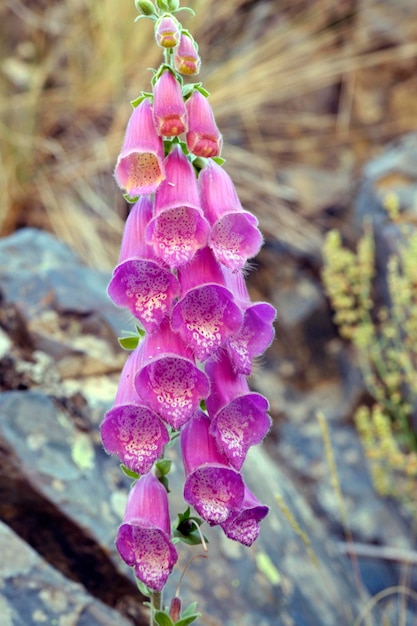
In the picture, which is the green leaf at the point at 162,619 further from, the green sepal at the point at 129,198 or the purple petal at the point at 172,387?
the green sepal at the point at 129,198

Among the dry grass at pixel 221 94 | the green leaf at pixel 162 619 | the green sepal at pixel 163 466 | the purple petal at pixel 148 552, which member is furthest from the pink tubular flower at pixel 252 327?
the dry grass at pixel 221 94

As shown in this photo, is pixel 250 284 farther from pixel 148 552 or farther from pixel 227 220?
pixel 148 552

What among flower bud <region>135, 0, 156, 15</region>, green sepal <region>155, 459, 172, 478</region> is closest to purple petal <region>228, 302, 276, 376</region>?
green sepal <region>155, 459, 172, 478</region>

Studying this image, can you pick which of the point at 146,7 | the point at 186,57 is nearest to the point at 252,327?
the point at 186,57

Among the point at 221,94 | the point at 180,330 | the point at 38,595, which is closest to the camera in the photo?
the point at 180,330

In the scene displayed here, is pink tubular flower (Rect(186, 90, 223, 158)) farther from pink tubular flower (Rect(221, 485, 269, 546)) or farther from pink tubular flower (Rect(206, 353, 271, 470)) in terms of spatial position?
→ pink tubular flower (Rect(221, 485, 269, 546))

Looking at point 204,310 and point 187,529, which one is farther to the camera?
point 187,529

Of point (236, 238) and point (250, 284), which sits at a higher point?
point (250, 284)
